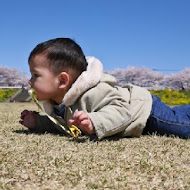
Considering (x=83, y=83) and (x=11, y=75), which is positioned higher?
(x=83, y=83)

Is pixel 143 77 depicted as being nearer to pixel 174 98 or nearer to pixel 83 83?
pixel 174 98

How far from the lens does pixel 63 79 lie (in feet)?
9.34

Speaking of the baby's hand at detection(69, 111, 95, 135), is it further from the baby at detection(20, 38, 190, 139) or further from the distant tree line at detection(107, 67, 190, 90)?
the distant tree line at detection(107, 67, 190, 90)

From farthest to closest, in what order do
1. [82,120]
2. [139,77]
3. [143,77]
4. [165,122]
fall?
[143,77]
[139,77]
[165,122]
[82,120]

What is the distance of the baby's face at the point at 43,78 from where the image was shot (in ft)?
9.36

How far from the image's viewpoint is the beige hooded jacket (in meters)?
2.65

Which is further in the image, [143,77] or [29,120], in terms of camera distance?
[143,77]

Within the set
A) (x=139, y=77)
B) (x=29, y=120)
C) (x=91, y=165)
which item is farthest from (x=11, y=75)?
(x=91, y=165)

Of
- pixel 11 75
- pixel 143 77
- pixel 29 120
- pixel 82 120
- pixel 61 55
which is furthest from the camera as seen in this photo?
pixel 11 75

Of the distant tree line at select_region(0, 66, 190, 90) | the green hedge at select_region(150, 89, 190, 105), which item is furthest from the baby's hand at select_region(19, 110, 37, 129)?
the distant tree line at select_region(0, 66, 190, 90)

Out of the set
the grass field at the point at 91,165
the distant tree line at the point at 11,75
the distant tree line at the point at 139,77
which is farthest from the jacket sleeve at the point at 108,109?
the distant tree line at the point at 11,75

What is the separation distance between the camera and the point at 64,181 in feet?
5.41

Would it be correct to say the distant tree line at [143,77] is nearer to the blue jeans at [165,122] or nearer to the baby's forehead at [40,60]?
the blue jeans at [165,122]

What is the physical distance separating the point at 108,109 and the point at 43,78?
56 centimetres
